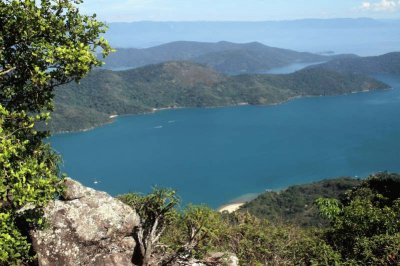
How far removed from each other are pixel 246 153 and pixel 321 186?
47242 mm

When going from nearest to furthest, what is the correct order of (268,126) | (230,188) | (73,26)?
(73,26) < (230,188) < (268,126)

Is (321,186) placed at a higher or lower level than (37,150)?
lower

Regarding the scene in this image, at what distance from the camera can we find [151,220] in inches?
500

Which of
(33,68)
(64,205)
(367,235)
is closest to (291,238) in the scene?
(367,235)

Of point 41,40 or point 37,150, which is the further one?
point 37,150

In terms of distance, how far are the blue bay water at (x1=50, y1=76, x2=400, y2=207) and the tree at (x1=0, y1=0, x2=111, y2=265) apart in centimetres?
9437

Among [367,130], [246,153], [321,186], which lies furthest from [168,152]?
[367,130]

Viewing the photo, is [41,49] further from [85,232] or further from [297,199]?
[297,199]

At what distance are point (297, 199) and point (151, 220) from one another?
8780 cm

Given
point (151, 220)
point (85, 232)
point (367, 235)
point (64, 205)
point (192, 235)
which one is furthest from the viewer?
point (367, 235)

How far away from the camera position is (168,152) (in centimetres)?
15175

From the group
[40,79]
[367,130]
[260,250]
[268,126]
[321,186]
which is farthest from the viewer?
[268,126]

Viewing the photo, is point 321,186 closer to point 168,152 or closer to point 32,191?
point 168,152

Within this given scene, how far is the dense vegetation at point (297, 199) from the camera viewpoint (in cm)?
8912
